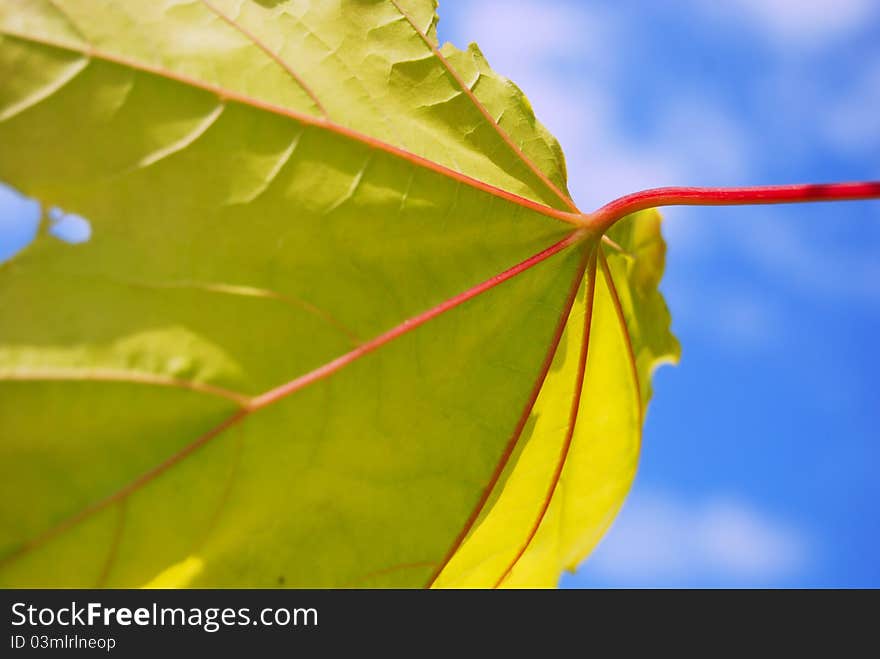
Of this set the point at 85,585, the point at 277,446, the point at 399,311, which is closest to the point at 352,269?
the point at 399,311

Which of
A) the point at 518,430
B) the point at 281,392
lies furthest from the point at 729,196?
the point at 281,392

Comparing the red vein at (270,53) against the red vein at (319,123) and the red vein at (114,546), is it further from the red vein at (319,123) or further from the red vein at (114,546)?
the red vein at (114,546)

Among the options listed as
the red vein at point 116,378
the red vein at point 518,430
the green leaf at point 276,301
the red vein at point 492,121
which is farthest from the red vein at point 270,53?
the red vein at point 518,430

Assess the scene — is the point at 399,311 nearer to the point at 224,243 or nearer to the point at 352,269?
the point at 352,269

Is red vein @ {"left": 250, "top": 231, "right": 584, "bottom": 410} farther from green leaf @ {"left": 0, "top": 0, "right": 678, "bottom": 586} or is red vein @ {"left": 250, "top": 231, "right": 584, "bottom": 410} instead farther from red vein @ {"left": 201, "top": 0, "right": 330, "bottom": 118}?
red vein @ {"left": 201, "top": 0, "right": 330, "bottom": 118}

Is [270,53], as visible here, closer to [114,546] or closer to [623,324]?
[114,546]
